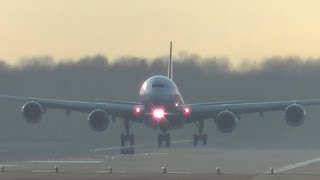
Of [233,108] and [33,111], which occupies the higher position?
[233,108]

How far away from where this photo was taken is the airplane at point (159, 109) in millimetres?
70062

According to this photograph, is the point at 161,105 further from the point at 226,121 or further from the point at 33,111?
the point at 33,111

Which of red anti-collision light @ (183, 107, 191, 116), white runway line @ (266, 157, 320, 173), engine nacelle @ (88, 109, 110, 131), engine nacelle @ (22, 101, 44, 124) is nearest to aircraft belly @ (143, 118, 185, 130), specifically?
red anti-collision light @ (183, 107, 191, 116)

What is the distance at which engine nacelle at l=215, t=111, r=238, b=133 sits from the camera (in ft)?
240

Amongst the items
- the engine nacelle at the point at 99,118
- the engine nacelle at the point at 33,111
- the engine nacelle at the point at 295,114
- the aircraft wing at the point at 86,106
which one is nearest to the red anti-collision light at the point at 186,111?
the aircraft wing at the point at 86,106

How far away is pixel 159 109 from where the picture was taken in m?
69.8

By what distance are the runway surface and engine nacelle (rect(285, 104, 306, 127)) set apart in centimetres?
1154

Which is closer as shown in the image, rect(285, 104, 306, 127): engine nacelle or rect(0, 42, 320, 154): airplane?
rect(0, 42, 320, 154): airplane

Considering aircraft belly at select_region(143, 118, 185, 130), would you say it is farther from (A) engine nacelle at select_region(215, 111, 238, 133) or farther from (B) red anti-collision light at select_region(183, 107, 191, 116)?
(A) engine nacelle at select_region(215, 111, 238, 133)

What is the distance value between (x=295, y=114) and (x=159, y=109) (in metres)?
11.5

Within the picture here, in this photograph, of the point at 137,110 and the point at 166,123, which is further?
the point at 137,110

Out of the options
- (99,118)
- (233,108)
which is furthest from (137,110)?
(233,108)

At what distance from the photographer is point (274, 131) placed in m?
91.8

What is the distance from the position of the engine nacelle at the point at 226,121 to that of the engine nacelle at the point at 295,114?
435cm
